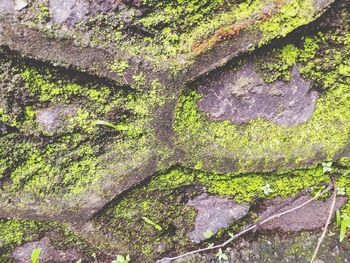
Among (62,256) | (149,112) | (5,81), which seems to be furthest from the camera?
(62,256)

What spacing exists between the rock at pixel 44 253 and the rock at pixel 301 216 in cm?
64

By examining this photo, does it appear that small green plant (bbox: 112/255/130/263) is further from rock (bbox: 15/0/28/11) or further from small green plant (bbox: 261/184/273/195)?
rock (bbox: 15/0/28/11)

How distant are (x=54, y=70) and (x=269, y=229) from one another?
849mm

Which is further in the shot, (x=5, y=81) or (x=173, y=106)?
(x=173, y=106)

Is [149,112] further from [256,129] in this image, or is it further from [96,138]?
[256,129]

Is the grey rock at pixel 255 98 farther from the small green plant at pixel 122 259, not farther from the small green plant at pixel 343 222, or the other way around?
the small green plant at pixel 122 259

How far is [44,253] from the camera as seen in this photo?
3.77 ft

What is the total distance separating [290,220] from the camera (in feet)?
4.10

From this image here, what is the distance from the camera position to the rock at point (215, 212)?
1197mm

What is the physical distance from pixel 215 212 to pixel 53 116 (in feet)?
1.93

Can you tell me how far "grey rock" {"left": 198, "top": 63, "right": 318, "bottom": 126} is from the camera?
1.05 m

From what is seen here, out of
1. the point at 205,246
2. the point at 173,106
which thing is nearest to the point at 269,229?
the point at 205,246

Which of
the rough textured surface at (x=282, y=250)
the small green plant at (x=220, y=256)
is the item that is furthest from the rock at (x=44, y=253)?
the small green plant at (x=220, y=256)

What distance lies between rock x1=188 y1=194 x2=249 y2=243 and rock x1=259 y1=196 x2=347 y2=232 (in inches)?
3.7
